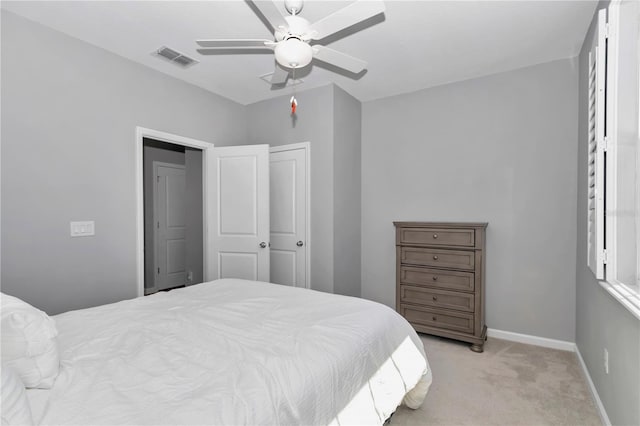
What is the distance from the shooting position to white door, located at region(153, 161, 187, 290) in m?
5.14

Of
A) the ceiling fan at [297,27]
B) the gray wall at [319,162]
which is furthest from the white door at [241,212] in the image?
the ceiling fan at [297,27]

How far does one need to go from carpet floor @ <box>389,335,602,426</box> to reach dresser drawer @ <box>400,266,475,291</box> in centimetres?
58

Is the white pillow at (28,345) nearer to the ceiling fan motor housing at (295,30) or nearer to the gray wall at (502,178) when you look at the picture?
the ceiling fan motor housing at (295,30)

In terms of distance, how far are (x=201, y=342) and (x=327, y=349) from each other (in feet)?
1.83

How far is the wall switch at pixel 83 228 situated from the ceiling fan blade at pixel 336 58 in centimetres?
226

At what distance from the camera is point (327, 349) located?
1295mm

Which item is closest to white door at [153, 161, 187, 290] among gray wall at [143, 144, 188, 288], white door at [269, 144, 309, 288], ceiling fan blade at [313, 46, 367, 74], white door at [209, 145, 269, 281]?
gray wall at [143, 144, 188, 288]

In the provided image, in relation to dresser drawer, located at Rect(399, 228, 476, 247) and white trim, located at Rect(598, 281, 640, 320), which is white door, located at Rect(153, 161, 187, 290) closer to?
dresser drawer, located at Rect(399, 228, 476, 247)

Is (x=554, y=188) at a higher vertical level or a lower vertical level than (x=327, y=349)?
higher

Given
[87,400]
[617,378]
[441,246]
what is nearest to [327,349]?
[87,400]

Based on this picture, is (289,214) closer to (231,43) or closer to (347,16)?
(231,43)

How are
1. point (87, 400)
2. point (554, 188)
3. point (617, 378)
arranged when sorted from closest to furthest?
point (87, 400)
point (617, 378)
point (554, 188)

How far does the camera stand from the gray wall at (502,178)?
289 cm

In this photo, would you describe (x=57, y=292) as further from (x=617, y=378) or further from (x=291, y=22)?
(x=617, y=378)
